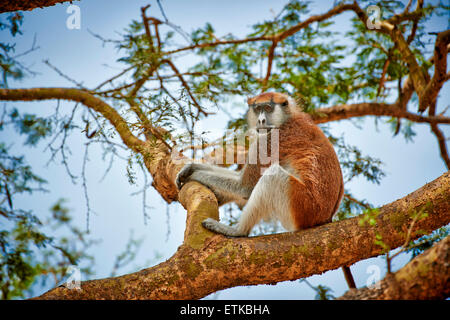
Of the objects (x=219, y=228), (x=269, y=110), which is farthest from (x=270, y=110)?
(x=219, y=228)

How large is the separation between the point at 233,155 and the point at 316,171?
146 centimetres

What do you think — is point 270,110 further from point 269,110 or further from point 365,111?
point 365,111

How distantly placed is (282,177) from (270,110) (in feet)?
3.10

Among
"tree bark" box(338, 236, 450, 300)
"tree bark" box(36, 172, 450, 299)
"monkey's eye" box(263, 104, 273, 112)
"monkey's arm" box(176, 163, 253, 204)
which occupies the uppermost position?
"monkey's eye" box(263, 104, 273, 112)

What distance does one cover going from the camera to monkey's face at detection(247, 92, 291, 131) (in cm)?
362

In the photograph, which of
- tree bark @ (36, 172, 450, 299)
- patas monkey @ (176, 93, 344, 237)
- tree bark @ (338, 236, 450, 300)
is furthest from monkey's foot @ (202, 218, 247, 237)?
tree bark @ (338, 236, 450, 300)

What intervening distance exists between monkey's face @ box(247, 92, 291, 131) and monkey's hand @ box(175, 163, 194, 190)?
2.57ft

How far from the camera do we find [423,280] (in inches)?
59.6

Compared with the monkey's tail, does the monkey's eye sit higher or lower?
higher

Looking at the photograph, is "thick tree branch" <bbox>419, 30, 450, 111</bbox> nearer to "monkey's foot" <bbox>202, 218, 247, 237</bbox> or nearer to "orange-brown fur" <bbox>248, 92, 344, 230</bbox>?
"orange-brown fur" <bbox>248, 92, 344, 230</bbox>

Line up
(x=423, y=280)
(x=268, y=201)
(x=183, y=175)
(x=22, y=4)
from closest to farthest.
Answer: (x=423, y=280)
(x=22, y=4)
(x=268, y=201)
(x=183, y=175)

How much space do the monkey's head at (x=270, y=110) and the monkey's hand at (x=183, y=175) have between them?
0.78 m
